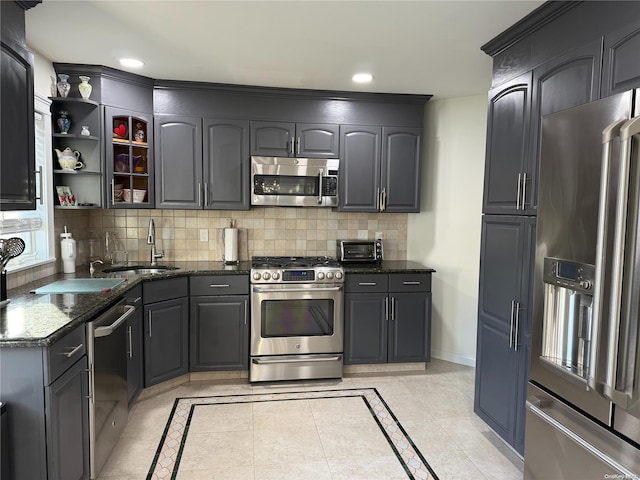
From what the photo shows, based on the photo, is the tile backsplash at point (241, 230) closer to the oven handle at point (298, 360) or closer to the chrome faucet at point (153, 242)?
the chrome faucet at point (153, 242)

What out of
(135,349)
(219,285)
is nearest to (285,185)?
(219,285)

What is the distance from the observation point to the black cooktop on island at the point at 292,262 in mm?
3495

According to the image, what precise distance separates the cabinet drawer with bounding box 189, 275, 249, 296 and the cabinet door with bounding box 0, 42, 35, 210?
1.40m

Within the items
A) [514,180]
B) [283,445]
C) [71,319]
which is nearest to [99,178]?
[71,319]

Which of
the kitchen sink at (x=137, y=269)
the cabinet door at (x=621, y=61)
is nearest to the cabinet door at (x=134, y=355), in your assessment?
the kitchen sink at (x=137, y=269)

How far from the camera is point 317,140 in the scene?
146 inches

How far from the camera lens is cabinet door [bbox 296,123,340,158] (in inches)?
145

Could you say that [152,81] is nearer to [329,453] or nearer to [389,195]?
[389,195]

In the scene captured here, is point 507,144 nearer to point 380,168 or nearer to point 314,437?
point 380,168

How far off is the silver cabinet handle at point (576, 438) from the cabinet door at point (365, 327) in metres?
1.66

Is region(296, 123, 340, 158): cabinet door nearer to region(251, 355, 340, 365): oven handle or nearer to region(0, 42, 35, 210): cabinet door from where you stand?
region(251, 355, 340, 365): oven handle

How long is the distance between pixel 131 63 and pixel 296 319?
2.28m

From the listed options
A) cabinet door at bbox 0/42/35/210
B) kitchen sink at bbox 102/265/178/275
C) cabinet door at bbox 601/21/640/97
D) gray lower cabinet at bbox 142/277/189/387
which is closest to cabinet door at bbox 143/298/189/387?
gray lower cabinet at bbox 142/277/189/387

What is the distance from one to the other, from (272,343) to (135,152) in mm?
1925
